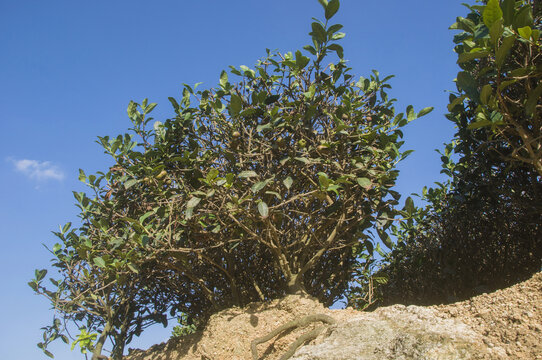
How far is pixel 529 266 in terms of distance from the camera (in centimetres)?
628

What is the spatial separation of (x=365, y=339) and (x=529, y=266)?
3372 mm

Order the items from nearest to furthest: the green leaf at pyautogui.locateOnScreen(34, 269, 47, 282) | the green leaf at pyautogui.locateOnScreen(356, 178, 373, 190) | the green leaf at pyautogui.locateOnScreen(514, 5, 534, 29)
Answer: the green leaf at pyautogui.locateOnScreen(514, 5, 534, 29) → the green leaf at pyautogui.locateOnScreen(356, 178, 373, 190) → the green leaf at pyautogui.locateOnScreen(34, 269, 47, 282)

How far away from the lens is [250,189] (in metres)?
4.70

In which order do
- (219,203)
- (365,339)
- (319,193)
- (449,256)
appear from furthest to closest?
(449,256)
(219,203)
(319,193)
(365,339)

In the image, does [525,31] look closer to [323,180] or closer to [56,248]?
[323,180]

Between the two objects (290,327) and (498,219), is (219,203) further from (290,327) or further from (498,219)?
(498,219)

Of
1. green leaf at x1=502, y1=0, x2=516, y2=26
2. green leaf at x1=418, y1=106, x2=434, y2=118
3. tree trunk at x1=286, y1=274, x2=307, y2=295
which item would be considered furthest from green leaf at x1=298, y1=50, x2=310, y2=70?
tree trunk at x1=286, y1=274, x2=307, y2=295

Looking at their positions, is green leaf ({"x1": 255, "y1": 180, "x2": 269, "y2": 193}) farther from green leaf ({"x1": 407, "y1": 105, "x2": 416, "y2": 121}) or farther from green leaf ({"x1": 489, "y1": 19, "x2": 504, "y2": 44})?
green leaf ({"x1": 489, "y1": 19, "x2": 504, "y2": 44})

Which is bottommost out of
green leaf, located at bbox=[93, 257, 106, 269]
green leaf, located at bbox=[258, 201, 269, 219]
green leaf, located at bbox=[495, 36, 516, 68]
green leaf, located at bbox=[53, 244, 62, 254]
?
green leaf, located at bbox=[258, 201, 269, 219]

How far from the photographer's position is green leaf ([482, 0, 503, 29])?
12.2 feet

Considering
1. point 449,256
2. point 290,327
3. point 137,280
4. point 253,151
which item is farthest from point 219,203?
point 449,256

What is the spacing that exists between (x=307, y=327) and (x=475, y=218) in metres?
3.09

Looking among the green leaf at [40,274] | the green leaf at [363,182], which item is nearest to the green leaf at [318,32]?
the green leaf at [363,182]

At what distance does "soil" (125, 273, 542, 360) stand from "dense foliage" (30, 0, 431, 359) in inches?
15.4
